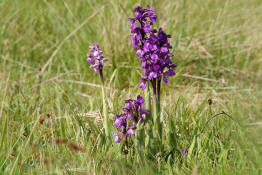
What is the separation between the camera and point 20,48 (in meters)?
4.84

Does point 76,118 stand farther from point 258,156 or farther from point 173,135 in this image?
point 258,156

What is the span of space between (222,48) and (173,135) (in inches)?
94.1

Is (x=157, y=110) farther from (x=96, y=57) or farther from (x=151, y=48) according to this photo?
(x=96, y=57)

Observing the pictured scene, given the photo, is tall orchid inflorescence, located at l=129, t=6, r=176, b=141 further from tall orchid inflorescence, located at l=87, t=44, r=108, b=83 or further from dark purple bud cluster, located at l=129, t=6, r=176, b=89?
tall orchid inflorescence, located at l=87, t=44, r=108, b=83

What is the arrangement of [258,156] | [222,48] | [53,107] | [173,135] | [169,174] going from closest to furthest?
[258,156], [169,174], [173,135], [53,107], [222,48]

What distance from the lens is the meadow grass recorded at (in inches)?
89.4

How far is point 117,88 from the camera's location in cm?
346

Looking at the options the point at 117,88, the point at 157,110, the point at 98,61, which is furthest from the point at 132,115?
the point at 117,88

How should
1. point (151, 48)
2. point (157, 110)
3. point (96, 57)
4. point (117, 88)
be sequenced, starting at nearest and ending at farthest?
point (151, 48) < point (157, 110) < point (96, 57) < point (117, 88)

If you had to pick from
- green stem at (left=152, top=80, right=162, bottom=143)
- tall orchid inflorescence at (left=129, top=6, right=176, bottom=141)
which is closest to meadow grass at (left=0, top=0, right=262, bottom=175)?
green stem at (left=152, top=80, right=162, bottom=143)

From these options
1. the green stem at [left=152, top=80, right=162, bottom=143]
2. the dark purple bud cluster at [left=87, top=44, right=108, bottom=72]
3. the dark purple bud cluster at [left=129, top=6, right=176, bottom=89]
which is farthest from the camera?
the dark purple bud cluster at [left=87, top=44, right=108, bottom=72]

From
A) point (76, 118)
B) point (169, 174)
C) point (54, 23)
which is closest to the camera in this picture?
point (169, 174)

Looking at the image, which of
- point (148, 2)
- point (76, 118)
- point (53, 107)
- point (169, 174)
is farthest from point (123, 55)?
point (169, 174)

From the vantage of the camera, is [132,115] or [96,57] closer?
[132,115]
